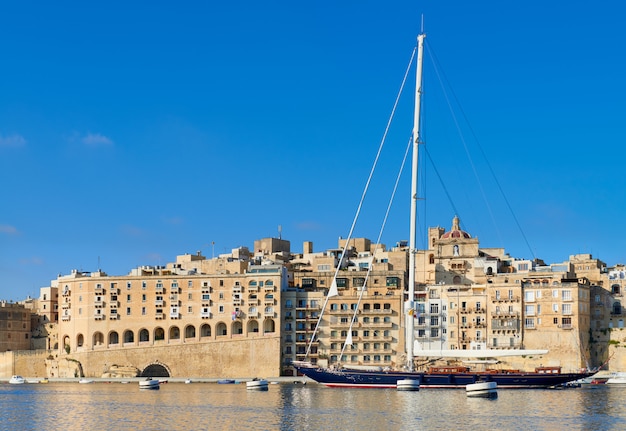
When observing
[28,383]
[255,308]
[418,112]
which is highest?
[418,112]

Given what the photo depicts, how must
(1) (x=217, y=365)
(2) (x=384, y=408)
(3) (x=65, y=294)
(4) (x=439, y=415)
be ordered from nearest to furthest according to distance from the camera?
(4) (x=439, y=415) → (2) (x=384, y=408) → (1) (x=217, y=365) → (3) (x=65, y=294)

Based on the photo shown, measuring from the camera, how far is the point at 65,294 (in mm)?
124312

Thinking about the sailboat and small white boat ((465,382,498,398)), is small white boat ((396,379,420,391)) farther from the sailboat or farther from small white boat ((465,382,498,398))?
small white boat ((465,382,498,398))

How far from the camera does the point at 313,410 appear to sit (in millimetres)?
69000

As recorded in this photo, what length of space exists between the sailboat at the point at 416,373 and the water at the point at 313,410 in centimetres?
112

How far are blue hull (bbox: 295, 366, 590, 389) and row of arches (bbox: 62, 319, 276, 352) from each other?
26.0 metres

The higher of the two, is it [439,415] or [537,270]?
[537,270]

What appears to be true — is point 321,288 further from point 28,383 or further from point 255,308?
point 28,383

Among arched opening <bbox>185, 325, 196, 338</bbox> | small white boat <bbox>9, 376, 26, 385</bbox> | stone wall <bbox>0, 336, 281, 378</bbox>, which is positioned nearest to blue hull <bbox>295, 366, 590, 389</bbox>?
stone wall <bbox>0, 336, 281, 378</bbox>

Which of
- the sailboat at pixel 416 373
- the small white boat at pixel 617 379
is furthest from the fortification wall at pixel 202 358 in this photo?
the small white boat at pixel 617 379

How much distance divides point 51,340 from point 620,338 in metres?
65.2

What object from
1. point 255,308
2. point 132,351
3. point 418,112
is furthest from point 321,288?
point 418,112

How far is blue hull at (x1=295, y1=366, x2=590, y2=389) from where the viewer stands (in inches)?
3408

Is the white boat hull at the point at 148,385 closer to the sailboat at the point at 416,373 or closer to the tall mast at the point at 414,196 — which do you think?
the sailboat at the point at 416,373
